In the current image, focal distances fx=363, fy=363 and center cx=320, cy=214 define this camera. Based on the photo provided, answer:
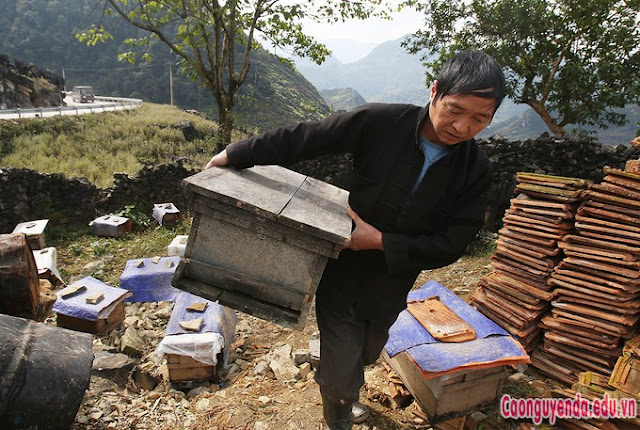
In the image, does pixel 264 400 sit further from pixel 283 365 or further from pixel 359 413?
pixel 359 413

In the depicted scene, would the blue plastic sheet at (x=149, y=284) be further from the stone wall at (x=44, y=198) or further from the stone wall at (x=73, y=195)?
the stone wall at (x=44, y=198)

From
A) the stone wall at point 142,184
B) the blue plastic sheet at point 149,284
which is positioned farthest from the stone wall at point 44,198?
the blue plastic sheet at point 149,284

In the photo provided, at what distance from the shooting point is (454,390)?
113 inches

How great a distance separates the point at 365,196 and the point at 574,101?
37.5 ft

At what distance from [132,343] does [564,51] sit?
12.0 meters

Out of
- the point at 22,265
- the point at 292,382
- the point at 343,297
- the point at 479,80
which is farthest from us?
the point at 292,382

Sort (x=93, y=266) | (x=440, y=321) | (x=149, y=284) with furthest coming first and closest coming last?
1. (x=93, y=266)
2. (x=149, y=284)
3. (x=440, y=321)

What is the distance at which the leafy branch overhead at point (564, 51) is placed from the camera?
9219 mm

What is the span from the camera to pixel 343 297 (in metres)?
2.18

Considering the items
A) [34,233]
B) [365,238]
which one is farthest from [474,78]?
[34,233]

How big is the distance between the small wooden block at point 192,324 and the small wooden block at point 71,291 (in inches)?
64.7

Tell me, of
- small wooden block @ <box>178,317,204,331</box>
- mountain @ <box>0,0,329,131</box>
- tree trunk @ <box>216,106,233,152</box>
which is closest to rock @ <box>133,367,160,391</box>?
small wooden block @ <box>178,317,204,331</box>

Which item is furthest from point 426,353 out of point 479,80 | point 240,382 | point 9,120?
point 9,120

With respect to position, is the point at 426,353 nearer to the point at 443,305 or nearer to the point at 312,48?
the point at 443,305
